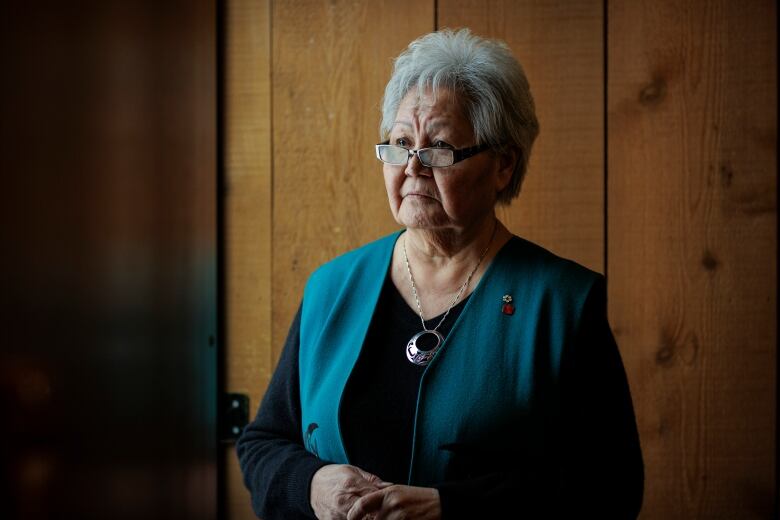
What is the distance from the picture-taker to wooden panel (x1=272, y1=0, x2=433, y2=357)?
78.0 inches

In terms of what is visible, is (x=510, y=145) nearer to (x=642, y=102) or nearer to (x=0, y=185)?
(x=642, y=102)

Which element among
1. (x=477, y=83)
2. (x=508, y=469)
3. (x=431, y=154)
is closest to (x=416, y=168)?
(x=431, y=154)

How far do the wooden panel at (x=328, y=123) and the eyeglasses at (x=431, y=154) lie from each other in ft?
1.93

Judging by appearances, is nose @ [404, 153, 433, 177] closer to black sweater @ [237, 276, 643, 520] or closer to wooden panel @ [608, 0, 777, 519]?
black sweater @ [237, 276, 643, 520]

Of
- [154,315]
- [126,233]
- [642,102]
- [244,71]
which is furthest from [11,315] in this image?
[642,102]

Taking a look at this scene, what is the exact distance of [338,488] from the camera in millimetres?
1293

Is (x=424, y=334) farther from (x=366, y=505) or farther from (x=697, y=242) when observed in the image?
(x=697, y=242)

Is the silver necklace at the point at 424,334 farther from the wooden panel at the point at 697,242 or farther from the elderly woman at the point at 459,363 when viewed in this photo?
the wooden panel at the point at 697,242

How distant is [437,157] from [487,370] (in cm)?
40

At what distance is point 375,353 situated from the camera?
1.44 metres

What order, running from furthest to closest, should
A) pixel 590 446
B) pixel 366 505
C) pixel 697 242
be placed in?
pixel 697 242, pixel 590 446, pixel 366 505

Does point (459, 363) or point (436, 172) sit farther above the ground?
point (436, 172)

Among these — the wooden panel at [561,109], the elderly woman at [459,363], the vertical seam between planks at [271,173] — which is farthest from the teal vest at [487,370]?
the vertical seam between planks at [271,173]

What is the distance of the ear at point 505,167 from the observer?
1.46m
